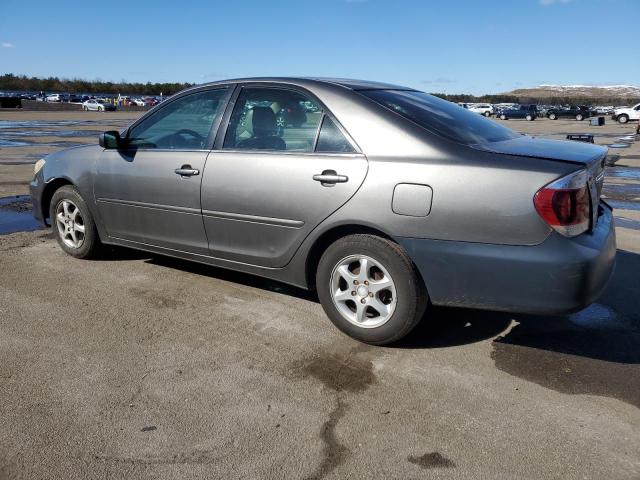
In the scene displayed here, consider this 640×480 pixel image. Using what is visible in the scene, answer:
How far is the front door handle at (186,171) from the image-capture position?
4.22 meters

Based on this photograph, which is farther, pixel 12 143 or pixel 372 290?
pixel 12 143

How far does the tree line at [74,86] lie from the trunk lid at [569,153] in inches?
4497

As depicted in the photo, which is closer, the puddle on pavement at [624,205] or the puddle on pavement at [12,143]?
the puddle on pavement at [624,205]

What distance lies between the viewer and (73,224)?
5.28m

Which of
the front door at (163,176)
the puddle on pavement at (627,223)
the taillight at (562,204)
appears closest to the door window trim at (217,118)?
the front door at (163,176)

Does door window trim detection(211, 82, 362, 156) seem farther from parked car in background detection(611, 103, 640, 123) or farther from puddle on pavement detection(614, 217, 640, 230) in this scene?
parked car in background detection(611, 103, 640, 123)

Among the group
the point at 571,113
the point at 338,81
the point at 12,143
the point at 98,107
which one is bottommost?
the point at 12,143

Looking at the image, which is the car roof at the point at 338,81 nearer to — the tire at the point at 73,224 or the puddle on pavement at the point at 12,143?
the tire at the point at 73,224

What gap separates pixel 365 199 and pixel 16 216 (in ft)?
18.4

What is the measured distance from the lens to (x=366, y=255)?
11.5ft

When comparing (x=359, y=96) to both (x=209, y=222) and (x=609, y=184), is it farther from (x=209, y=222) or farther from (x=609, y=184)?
(x=609, y=184)

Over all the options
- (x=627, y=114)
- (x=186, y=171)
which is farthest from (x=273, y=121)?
(x=627, y=114)

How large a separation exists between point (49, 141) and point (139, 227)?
15859 millimetres

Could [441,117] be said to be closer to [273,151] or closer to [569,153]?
[569,153]
